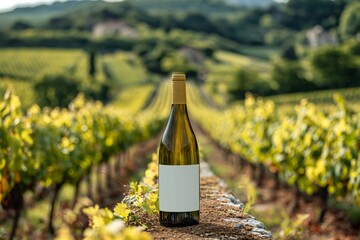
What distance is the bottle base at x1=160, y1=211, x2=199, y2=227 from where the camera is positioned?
2982 millimetres

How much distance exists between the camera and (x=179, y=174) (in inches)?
117

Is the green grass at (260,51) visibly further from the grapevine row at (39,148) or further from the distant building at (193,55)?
the grapevine row at (39,148)

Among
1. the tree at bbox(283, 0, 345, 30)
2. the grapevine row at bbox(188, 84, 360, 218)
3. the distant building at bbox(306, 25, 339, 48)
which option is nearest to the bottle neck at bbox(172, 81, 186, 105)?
the grapevine row at bbox(188, 84, 360, 218)

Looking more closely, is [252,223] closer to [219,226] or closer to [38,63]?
[219,226]

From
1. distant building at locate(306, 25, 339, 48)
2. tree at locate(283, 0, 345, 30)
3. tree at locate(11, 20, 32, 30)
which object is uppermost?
tree at locate(11, 20, 32, 30)

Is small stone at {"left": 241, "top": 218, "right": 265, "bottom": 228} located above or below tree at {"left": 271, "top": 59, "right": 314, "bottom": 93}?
below

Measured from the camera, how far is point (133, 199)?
10.1 feet

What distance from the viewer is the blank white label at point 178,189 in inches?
116

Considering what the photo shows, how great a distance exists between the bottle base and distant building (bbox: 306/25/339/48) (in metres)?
75.0

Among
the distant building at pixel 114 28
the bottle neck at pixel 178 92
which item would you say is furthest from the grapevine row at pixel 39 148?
the distant building at pixel 114 28

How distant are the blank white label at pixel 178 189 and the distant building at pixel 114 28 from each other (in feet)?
529

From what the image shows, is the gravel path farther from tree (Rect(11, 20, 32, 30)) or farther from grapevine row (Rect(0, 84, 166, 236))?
tree (Rect(11, 20, 32, 30))

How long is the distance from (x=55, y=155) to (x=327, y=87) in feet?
222

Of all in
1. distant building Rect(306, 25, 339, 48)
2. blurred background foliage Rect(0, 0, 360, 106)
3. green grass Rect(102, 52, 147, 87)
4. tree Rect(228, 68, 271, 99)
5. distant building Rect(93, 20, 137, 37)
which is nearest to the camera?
blurred background foliage Rect(0, 0, 360, 106)
